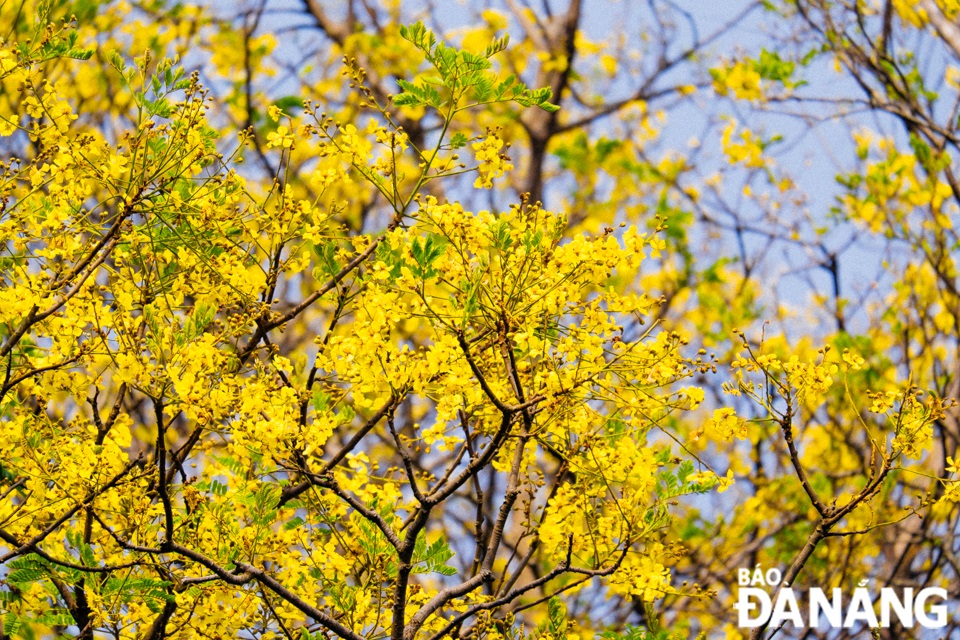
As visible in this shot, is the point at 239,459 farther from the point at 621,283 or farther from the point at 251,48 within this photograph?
the point at 251,48

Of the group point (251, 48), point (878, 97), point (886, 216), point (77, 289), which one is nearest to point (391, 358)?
point (77, 289)

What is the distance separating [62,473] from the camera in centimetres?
286

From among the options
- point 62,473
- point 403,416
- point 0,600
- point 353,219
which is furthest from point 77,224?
point 353,219

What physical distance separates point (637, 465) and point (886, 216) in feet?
16.6

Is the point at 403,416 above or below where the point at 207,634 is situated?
above

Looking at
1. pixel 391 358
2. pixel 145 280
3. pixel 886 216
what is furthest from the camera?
pixel 886 216

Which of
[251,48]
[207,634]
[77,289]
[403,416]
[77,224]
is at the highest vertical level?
[251,48]

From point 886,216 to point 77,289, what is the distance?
5821 millimetres

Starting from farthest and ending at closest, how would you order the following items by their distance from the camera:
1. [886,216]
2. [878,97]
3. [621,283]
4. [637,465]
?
[621,283], [886,216], [878,97], [637,465]

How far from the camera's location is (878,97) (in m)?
6.33

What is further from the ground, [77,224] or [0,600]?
[77,224]

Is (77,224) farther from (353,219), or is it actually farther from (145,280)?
(353,219)

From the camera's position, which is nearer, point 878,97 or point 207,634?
point 207,634

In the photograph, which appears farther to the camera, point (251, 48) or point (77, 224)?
point (251, 48)
